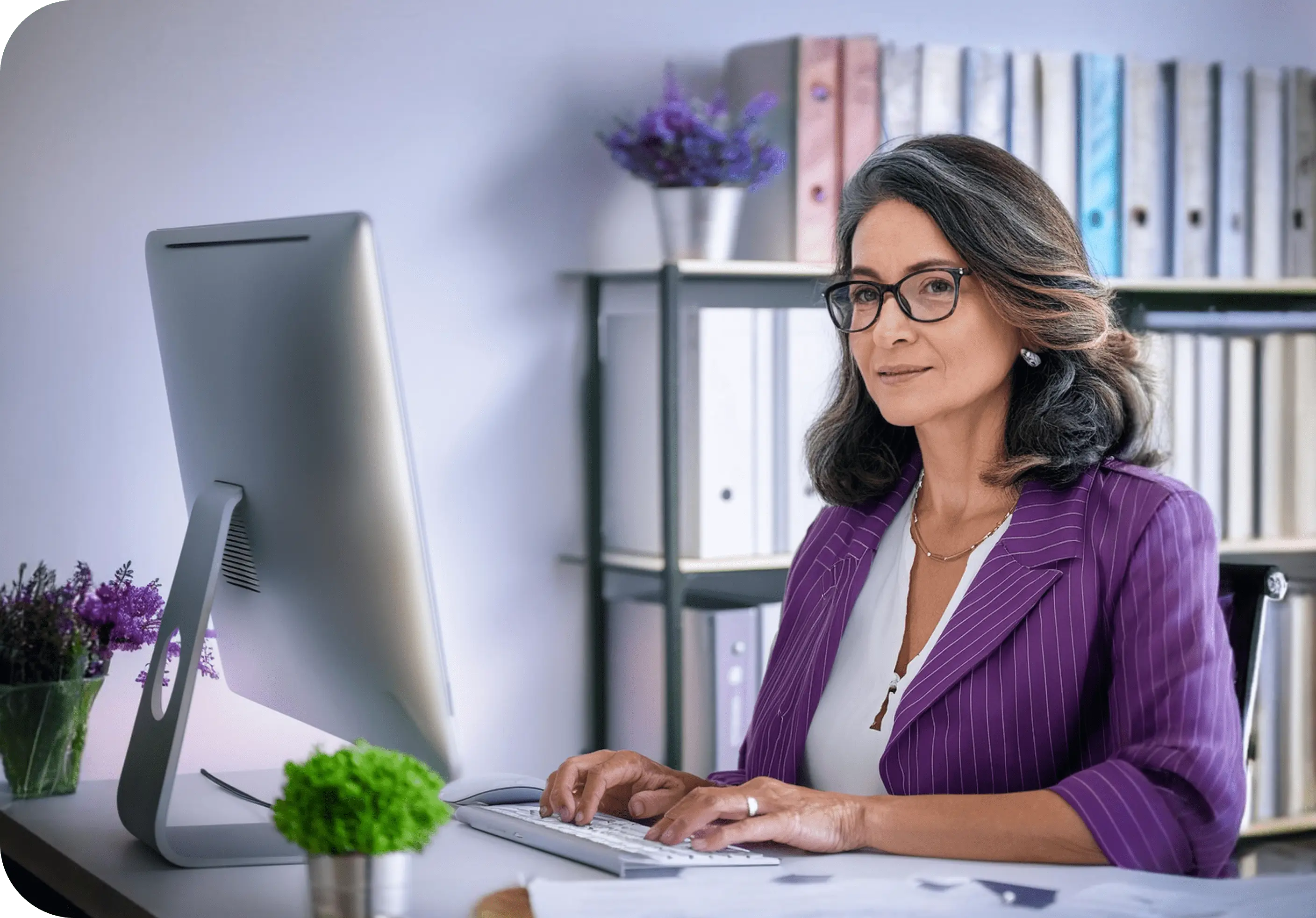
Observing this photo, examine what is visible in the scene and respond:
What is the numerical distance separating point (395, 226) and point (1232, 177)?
1.72 meters

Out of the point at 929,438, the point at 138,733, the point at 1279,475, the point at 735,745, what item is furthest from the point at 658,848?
the point at 1279,475

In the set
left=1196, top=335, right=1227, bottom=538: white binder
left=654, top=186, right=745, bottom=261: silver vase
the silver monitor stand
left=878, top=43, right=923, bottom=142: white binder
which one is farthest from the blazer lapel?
left=1196, top=335, right=1227, bottom=538: white binder

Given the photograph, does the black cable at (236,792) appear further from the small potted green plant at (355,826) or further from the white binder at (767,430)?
the white binder at (767,430)

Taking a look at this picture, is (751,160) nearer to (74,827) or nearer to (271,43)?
(271,43)

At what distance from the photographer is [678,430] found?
2604mm

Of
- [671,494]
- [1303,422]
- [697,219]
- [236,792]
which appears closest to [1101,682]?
[236,792]

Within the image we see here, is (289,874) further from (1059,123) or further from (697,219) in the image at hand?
(1059,123)

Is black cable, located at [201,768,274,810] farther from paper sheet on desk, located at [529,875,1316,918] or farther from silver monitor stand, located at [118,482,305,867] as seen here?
paper sheet on desk, located at [529,875,1316,918]

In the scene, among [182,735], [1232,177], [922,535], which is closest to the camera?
[182,735]

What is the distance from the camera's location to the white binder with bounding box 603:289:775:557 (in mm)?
2613

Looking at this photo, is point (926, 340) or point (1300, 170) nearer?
point (926, 340)

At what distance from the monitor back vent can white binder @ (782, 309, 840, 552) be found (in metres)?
1.41

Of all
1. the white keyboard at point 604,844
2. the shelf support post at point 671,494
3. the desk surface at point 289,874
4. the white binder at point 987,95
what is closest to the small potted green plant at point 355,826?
the desk surface at point 289,874

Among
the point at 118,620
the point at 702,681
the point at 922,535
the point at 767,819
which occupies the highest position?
the point at 922,535
